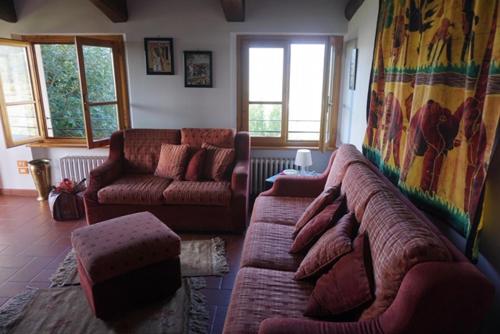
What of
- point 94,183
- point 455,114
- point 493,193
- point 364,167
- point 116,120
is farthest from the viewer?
point 116,120

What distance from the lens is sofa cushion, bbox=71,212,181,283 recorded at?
196cm

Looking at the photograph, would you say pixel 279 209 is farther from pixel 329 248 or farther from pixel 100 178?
pixel 100 178

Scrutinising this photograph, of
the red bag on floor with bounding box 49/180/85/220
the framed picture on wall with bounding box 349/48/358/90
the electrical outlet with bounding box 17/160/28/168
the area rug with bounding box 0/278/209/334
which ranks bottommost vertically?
the area rug with bounding box 0/278/209/334

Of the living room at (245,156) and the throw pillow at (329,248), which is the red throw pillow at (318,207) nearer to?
the living room at (245,156)

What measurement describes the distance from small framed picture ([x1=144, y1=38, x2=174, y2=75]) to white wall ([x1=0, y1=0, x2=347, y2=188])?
61 millimetres

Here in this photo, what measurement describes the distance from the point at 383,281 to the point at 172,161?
2.56 metres

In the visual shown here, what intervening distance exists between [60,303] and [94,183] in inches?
49.4

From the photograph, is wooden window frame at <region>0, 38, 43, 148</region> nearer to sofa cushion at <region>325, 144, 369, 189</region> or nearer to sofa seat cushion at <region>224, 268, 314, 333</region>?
sofa seat cushion at <region>224, 268, 314, 333</region>

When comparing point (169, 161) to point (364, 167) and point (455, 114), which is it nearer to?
point (364, 167)

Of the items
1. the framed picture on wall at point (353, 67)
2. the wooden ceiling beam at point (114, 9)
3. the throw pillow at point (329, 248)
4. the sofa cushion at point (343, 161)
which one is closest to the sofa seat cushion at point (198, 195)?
the sofa cushion at point (343, 161)

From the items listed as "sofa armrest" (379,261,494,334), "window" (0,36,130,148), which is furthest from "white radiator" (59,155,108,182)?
"sofa armrest" (379,261,494,334)

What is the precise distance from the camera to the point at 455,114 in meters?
1.44

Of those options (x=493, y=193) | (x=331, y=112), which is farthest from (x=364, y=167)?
(x=331, y=112)

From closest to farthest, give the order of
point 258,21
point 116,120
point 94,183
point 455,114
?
point 455,114 → point 94,183 → point 258,21 → point 116,120
